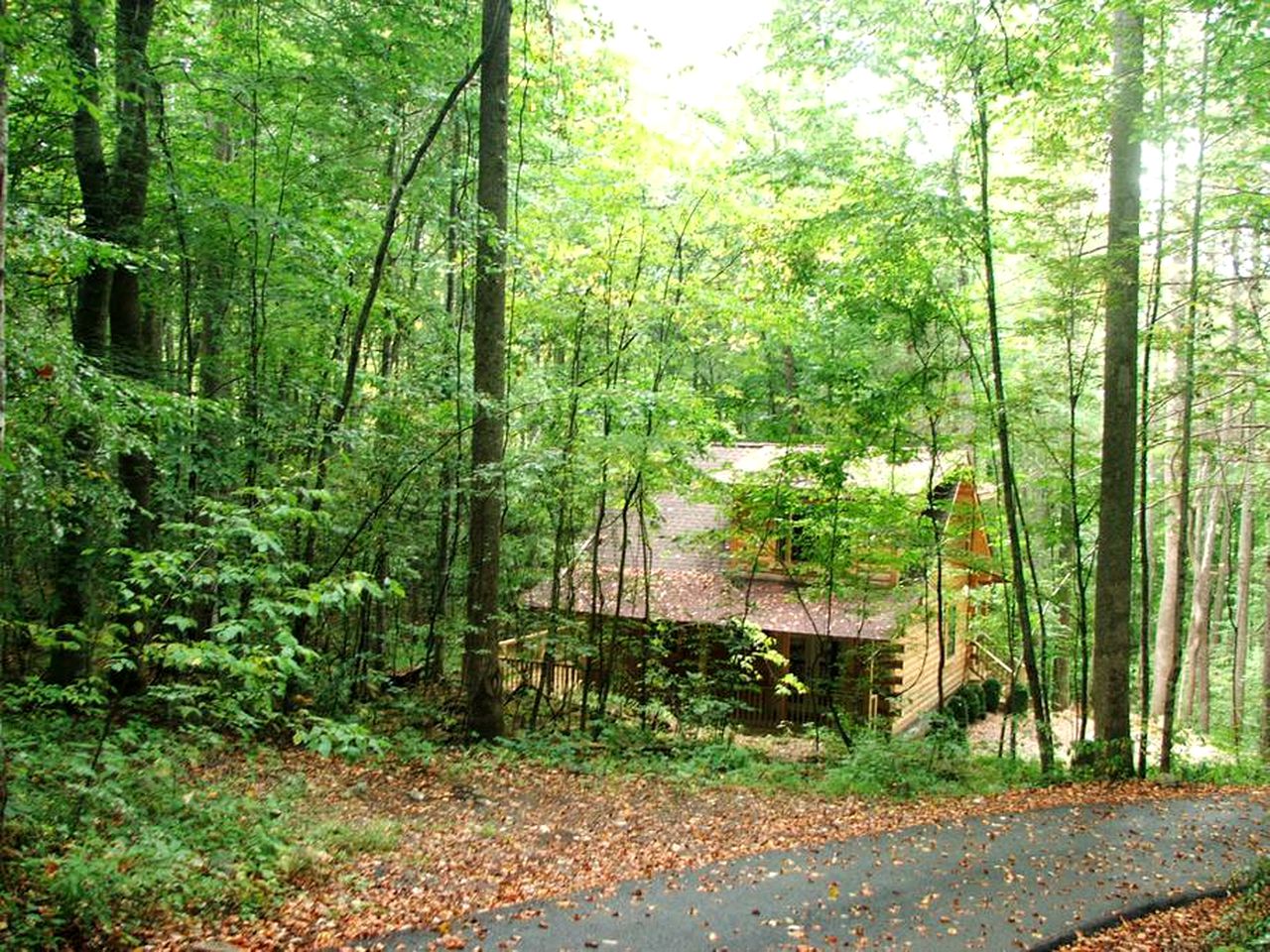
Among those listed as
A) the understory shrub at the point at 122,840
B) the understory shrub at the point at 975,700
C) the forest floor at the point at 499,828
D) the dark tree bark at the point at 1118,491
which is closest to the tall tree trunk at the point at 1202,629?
the understory shrub at the point at 975,700

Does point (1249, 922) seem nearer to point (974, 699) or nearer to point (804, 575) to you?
point (804, 575)

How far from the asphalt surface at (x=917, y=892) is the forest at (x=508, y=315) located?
1.99 m

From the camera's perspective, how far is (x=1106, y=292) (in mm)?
9891

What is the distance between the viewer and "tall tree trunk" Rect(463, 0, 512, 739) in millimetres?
9711

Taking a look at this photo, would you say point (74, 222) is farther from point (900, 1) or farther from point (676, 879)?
point (900, 1)

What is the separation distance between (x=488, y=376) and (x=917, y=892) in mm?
6857

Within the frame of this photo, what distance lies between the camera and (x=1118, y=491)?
10180 millimetres

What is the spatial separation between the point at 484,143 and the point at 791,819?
8287 mm

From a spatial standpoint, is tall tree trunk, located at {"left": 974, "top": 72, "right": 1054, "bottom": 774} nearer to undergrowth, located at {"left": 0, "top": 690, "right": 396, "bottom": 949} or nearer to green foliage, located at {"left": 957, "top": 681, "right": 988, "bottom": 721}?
undergrowth, located at {"left": 0, "top": 690, "right": 396, "bottom": 949}

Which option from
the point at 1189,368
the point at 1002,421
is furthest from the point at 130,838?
the point at 1189,368

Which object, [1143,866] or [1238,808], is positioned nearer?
[1143,866]

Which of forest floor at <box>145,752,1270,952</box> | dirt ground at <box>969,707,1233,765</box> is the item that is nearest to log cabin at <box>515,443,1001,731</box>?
dirt ground at <box>969,707,1233,765</box>

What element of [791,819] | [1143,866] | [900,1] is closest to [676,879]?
[791,819]

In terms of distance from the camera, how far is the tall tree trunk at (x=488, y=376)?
971cm
